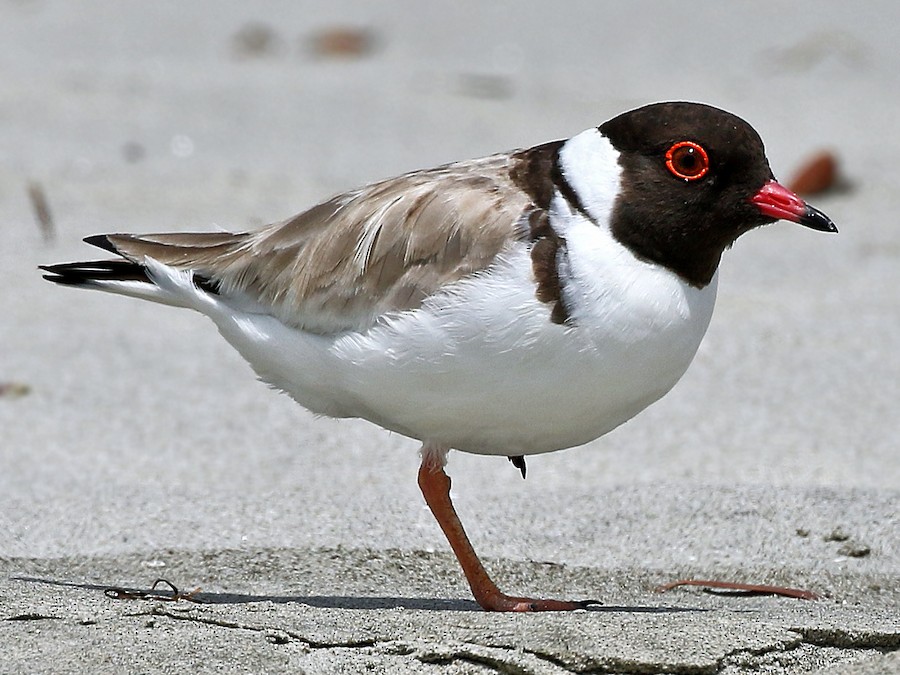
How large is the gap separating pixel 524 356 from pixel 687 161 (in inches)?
27.2

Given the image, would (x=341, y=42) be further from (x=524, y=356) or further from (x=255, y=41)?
(x=524, y=356)

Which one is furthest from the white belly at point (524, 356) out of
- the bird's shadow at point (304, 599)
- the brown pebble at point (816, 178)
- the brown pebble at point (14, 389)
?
the brown pebble at point (816, 178)

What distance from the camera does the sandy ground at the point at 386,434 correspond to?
132 inches

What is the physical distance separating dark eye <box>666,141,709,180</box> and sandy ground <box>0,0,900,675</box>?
1127mm

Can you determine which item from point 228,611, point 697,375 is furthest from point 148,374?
point 228,611

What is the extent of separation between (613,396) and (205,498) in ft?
5.68

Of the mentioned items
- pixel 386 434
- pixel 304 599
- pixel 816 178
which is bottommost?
pixel 304 599

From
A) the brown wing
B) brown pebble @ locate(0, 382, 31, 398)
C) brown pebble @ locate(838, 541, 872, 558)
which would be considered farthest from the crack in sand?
brown pebble @ locate(0, 382, 31, 398)

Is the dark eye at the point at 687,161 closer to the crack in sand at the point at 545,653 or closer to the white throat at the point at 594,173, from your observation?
the white throat at the point at 594,173

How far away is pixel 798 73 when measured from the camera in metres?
11.1

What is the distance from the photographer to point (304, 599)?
4004mm

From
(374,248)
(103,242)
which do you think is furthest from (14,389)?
(374,248)

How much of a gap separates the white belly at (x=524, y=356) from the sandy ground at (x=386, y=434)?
0.54 meters

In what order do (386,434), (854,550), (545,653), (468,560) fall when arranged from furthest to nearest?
1. (386,434)
2. (854,550)
3. (468,560)
4. (545,653)
